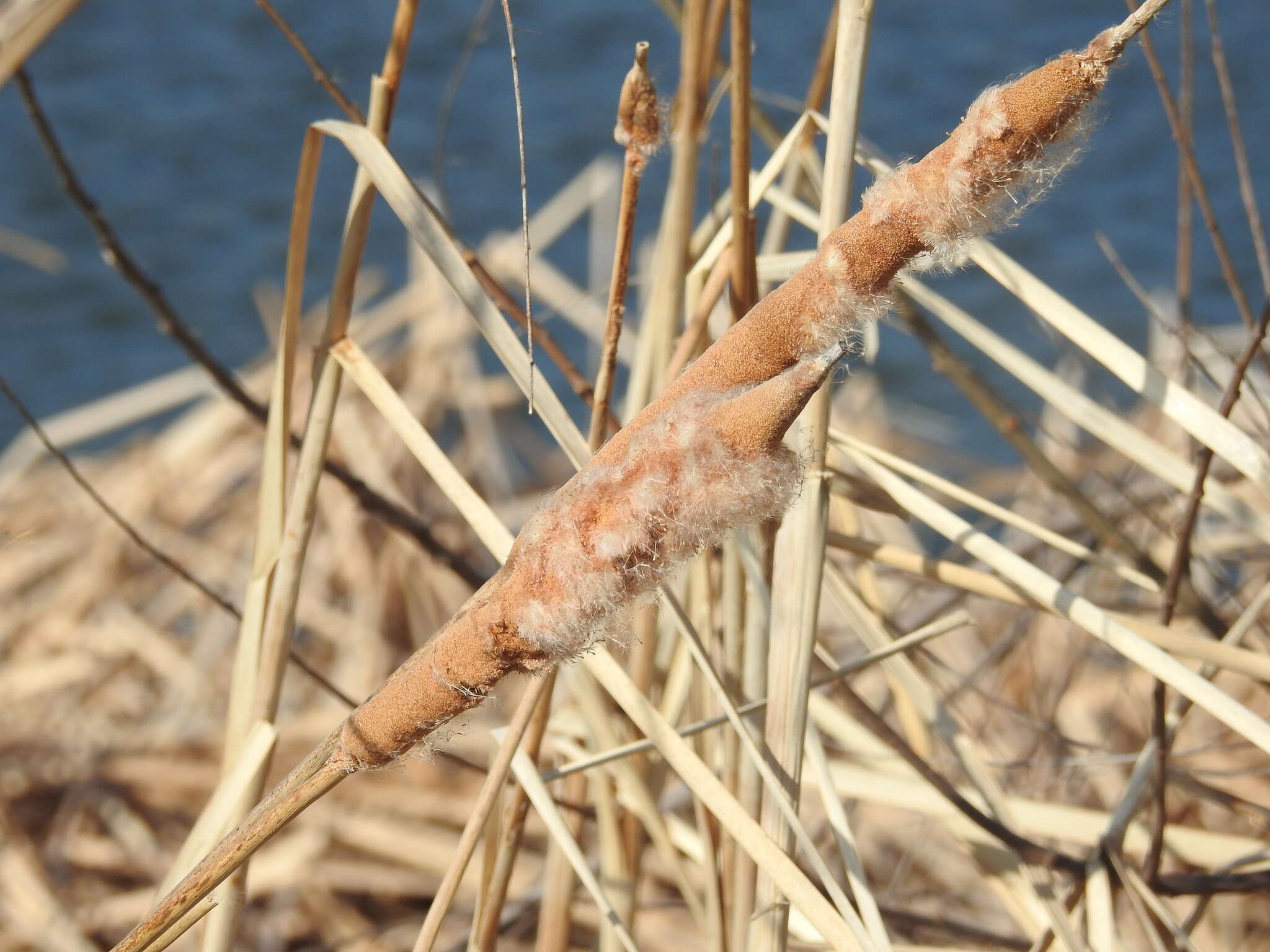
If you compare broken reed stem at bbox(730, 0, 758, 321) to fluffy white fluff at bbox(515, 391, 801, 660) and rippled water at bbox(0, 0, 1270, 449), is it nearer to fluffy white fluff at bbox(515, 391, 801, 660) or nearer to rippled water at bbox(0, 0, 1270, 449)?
fluffy white fluff at bbox(515, 391, 801, 660)

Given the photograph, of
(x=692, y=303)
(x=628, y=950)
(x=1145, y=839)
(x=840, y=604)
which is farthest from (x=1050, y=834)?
(x=692, y=303)

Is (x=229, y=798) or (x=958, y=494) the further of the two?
(x=958, y=494)

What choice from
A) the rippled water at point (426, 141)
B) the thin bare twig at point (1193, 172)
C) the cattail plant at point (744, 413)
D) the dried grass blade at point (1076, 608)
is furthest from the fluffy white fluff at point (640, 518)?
the rippled water at point (426, 141)

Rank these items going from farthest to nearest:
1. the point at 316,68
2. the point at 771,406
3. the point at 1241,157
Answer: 1. the point at 1241,157
2. the point at 316,68
3. the point at 771,406

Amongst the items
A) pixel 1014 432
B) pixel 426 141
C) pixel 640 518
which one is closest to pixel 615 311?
pixel 640 518

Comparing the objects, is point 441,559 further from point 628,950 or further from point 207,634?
point 207,634

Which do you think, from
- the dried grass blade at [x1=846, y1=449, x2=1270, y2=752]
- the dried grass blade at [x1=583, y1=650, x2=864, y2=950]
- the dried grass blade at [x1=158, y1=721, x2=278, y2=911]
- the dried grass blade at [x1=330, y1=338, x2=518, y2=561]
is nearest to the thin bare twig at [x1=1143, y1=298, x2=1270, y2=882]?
the dried grass blade at [x1=846, y1=449, x2=1270, y2=752]

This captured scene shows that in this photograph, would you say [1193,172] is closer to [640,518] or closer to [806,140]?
[806,140]
